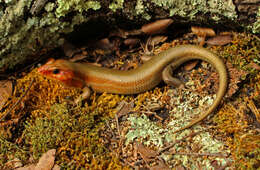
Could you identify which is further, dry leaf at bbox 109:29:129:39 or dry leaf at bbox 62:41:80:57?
dry leaf at bbox 62:41:80:57

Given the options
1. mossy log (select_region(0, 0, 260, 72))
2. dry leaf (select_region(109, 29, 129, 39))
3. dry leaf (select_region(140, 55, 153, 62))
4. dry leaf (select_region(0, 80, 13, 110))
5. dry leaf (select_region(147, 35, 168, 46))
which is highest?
mossy log (select_region(0, 0, 260, 72))

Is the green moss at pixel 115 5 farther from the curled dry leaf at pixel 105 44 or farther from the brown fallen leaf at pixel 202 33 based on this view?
the brown fallen leaf at pixel 202 33

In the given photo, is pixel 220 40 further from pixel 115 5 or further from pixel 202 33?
pixel 115 5

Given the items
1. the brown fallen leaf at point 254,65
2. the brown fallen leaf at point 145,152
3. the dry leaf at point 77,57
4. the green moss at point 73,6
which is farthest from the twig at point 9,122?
the brown fallen leaf at point 254,65

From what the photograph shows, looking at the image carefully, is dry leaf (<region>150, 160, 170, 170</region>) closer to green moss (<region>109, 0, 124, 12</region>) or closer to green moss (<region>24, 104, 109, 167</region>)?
green moss (<region>24, 104, 109, 167</region>)

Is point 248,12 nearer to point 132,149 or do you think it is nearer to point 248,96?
point 248,96

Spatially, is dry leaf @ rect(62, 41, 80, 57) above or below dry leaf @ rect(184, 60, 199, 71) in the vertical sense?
above

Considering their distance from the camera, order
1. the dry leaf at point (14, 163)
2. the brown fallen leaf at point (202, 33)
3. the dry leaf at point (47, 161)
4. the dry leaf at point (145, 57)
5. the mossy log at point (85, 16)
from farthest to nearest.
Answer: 1. the dry leaf at point (145, 57)
2. the brown fallen leaf at point (202, 33)
3. the mossy log at point (85, 16)
4. the dry leaf at point (14, 163)
5. the dry leaf at point (47, 161)

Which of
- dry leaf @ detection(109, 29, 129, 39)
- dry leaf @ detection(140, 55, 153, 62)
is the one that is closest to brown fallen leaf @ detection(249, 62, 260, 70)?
dry leaf @ detection(140, 55, 153, 62)
